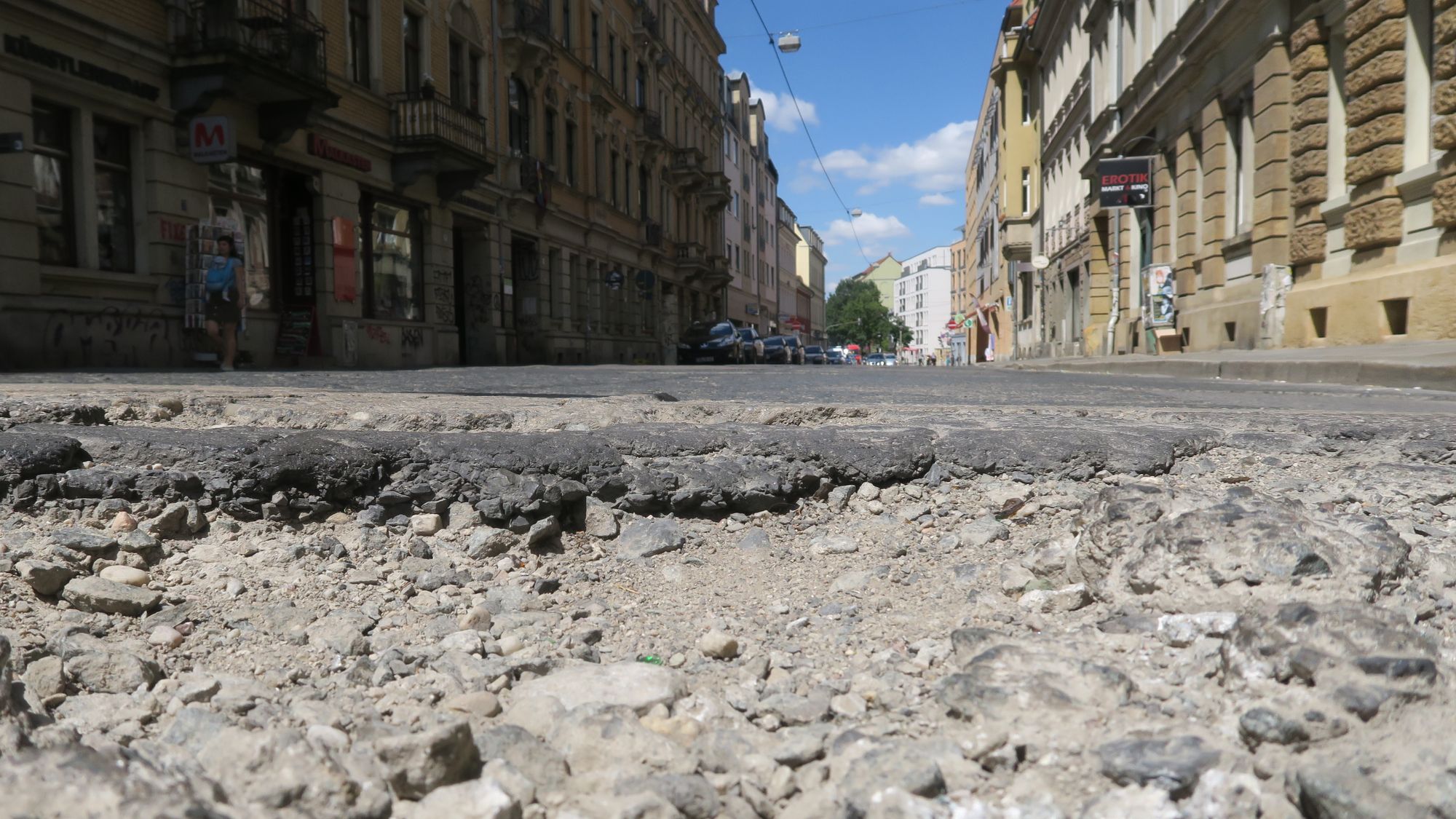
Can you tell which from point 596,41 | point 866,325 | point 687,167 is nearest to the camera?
point 596,41

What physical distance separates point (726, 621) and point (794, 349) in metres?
40.4

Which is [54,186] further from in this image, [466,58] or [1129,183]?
[1129,183]

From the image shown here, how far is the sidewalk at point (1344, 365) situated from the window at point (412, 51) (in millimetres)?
13759

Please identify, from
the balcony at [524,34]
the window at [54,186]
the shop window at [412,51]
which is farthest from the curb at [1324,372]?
the balcony at [524,34]

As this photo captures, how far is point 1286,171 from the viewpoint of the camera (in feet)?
41.9

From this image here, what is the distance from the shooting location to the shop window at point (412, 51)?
59.2 feet

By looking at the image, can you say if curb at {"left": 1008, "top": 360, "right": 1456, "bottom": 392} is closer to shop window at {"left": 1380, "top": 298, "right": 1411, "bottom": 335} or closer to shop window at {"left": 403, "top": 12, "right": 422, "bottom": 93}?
shop window at {"left": 1380, "top": 298, "right": 1411, "bottom": 335}

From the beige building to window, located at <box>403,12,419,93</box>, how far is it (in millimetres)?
13634

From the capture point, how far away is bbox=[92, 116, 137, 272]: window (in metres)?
11.3

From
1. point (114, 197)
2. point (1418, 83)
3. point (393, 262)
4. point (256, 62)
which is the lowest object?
point (393, 262)

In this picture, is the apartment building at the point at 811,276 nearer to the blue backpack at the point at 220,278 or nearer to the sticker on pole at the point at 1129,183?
the sticker on pole at the point at 1129,183

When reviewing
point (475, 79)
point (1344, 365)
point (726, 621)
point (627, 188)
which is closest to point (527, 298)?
point (475, 79)

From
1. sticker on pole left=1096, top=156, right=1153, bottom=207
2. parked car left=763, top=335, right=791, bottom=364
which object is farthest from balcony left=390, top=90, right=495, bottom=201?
parked car left=763, top=335, right=791, bottom=364

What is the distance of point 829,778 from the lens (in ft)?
3.84
